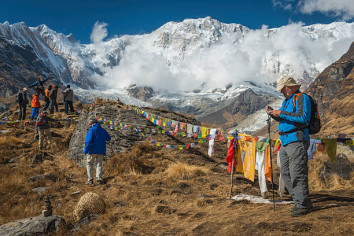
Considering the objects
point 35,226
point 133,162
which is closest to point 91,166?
point 133,162

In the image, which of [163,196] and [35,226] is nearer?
[35,226]

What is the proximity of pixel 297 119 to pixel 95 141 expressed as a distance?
7.42 m

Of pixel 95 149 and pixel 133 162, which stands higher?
pixel 95 149

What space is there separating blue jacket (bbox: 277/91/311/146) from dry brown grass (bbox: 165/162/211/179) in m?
5.28

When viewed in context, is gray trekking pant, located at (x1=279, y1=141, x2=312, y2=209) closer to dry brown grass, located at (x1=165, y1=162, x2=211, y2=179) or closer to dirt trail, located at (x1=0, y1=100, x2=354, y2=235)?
dirt trail, located at (x1=0, y1=100, x2=354, y2=235)

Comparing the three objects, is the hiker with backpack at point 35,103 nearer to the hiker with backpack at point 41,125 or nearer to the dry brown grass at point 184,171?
the hiker with backpack at point 41,125

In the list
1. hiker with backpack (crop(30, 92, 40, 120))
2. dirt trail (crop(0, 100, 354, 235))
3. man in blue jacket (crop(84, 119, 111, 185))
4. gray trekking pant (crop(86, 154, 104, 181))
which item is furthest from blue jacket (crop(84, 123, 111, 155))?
hiker with backpack (crop(30, 92, 40, 120))

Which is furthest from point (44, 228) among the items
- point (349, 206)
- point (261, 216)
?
point (349, 206)

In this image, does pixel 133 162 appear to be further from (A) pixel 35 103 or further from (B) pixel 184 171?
(A) pixel 35 103

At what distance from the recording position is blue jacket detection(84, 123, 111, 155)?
10.3 m

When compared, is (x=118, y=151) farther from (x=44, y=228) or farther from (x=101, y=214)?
(x=44, y=228)

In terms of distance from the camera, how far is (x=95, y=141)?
10.4 metres

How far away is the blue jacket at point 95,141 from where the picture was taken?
10.3 metres

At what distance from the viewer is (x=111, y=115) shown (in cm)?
1505
